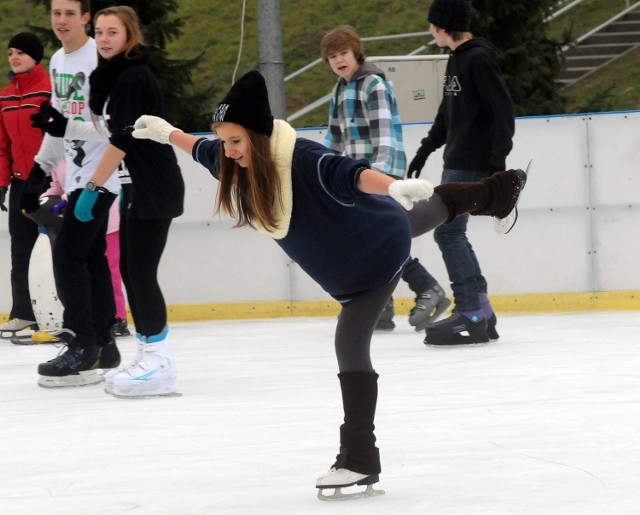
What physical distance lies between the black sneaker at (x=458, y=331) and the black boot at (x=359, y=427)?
2908mm

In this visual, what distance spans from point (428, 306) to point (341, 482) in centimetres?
368

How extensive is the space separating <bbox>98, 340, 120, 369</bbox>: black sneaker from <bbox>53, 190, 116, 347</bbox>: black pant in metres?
0.03

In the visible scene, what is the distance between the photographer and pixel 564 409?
4371 millimetres

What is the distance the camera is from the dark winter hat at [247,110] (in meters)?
3.20

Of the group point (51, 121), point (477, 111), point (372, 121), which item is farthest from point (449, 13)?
point (51, 121)

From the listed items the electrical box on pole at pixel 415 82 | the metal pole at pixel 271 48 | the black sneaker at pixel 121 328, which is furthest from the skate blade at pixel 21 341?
the electrical box on pole at pixel 415 82

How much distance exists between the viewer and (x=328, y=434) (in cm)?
407

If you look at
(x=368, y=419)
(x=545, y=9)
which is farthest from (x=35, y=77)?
(x=545, y=9)

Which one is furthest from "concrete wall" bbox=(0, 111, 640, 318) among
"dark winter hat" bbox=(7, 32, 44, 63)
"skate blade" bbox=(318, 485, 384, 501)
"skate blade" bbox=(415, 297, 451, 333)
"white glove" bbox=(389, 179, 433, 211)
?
"white glove" bbox=(389, 179, 433, 211)

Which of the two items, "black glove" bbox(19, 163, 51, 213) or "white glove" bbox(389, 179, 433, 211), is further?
"black glove" bbox(19, 163, 51, 213)

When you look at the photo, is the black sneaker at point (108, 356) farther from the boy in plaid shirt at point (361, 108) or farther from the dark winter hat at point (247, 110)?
the dark winter hat at point (247, 110)

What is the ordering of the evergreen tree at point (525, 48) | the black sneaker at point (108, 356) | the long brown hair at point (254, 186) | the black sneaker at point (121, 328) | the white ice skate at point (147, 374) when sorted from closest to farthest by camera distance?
the long brown hair at point (254, 186) < the white ice skate at point (147, 374) < the black sneaker at point (108, 356) < the black sneaker at point (121, 328) < the evergreen tree at point (525, 48)

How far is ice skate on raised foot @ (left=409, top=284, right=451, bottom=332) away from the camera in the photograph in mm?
6832

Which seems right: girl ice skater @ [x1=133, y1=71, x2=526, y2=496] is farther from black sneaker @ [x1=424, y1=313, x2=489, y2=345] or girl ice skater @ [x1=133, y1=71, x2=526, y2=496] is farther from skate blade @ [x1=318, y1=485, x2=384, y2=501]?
black sneaker @ [x1=424, y1=313, x2=489, y2=345]
